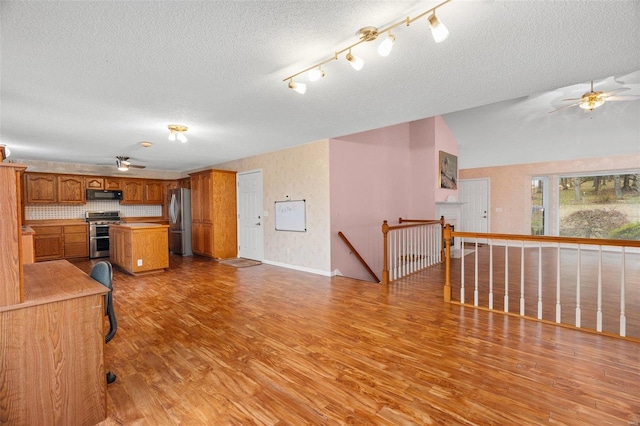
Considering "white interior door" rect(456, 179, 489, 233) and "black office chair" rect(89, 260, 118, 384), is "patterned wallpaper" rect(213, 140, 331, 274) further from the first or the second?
"white interior door" rect(456, 179, 489, 233)

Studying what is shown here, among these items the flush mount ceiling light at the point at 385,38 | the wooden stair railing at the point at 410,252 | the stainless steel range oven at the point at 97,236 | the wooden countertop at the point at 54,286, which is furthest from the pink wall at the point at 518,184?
the stainless steel range oven at the point at 97,236

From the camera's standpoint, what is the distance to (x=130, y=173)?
8.34 metres

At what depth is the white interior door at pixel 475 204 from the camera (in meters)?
8.98

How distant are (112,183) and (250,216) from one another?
4.29 metres

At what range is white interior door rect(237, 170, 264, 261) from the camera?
651cm

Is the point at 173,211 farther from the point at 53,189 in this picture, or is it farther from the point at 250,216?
the point at 53,189

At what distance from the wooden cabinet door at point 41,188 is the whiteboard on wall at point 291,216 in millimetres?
5719

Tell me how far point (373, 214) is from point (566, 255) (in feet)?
17.2

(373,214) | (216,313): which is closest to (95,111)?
(216,313)

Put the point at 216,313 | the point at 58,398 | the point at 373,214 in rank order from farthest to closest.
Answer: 1. the point at 373,214
2. the point at 216,313
3. the point at 58,398

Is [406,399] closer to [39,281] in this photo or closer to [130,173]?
[39,281]

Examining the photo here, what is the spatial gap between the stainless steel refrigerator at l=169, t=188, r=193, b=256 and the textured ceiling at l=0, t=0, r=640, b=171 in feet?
12.2

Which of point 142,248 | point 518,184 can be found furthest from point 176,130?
point 518,184

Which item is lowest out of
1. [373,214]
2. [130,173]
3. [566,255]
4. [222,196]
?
[566,255]
